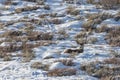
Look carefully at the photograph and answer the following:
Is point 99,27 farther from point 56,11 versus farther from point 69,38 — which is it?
point 56,11

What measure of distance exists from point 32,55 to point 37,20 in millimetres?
3162

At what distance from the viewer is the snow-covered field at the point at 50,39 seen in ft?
29.5

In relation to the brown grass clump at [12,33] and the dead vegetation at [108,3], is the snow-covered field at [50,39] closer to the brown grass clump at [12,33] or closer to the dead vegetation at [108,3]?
the brown grass clump at [12,33]

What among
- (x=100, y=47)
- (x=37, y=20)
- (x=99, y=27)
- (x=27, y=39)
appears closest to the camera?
(x=100, y=47)

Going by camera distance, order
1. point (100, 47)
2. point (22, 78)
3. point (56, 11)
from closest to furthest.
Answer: point (22, 78) < point (100, 47) < point (56, 11)

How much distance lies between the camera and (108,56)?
9.66m

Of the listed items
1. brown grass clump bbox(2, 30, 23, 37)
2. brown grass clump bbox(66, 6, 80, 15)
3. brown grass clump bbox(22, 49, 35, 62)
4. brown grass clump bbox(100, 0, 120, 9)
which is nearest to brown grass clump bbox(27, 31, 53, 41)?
brown grass clump bbox(2, 30, 23, 37)

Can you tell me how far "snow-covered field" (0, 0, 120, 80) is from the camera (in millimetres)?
8977

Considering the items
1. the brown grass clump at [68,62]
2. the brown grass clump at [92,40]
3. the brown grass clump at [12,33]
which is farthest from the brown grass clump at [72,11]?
the brown grass clump at [68,62]

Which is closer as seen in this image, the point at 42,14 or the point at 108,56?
the point at 108,56

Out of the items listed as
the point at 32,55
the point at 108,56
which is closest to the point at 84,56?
the point at 108,56

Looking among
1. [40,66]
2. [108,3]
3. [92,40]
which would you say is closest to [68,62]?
[40,66]

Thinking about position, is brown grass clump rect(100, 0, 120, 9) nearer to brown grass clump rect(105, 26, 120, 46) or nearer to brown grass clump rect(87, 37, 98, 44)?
brown grass clump rect(105, 26, 120, 46)

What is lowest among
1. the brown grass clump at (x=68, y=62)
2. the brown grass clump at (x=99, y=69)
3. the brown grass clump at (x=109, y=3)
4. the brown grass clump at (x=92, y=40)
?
the brown grass clump at (x=99, y=69)
